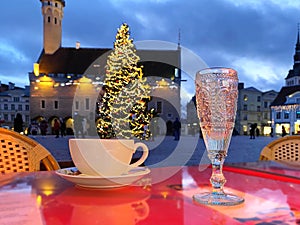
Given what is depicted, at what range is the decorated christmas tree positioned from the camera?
10766 millimetres

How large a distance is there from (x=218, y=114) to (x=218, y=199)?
6.7 inches

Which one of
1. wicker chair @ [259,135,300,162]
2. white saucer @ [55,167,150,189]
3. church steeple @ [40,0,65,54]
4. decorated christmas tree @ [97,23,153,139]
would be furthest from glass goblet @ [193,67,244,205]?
church steeple @ [40,0,65,54]

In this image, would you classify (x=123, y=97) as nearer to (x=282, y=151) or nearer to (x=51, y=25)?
(x=282, y=151)

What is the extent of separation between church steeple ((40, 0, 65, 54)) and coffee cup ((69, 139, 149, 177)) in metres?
28.7

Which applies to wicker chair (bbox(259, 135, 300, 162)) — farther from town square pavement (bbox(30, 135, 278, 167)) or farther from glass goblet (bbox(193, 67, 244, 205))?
glass goblet (bbox(193, 67, 244, 205))

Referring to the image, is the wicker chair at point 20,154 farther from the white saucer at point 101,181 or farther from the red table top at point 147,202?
the white saucer at point 101,181

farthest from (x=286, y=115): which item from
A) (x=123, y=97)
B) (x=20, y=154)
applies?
(x=20, y=154)

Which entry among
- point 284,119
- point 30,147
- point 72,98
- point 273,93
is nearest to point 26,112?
point 72,98

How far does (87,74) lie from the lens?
1021 inches

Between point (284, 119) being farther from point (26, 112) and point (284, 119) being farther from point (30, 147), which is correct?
point (30, 147)

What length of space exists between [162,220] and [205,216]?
7cm

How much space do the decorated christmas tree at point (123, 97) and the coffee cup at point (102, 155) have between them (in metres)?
9.90

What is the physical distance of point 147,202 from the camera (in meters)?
0.62

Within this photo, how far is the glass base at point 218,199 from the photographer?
60 cm
